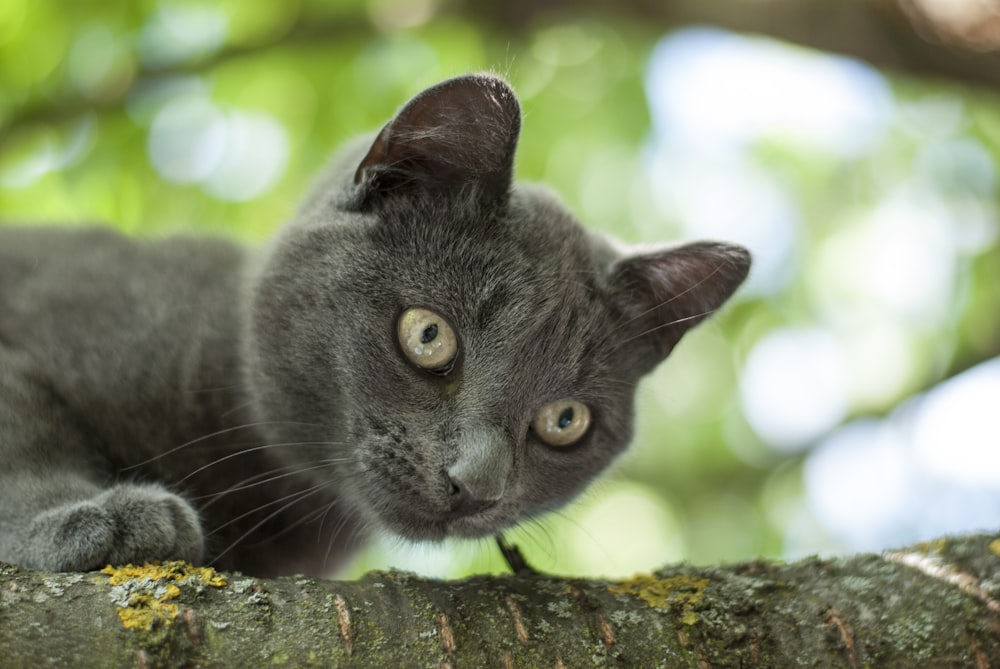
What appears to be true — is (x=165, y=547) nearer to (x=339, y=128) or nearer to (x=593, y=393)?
(x=593, y=393)

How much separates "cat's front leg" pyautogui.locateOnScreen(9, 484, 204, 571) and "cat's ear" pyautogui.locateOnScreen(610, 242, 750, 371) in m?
1.22

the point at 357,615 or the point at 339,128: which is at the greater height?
the point at 339,128

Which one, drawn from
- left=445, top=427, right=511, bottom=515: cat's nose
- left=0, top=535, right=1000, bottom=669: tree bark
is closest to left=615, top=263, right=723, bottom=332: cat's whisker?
left=445, top=427, right=511, bottom=515: cat's nose

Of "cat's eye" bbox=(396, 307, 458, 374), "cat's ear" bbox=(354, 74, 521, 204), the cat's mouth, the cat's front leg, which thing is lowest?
the cat's front leg

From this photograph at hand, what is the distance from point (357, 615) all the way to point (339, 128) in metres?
2.58

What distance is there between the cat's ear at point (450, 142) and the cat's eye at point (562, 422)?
1.82ft

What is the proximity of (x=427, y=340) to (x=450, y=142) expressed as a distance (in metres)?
0.50

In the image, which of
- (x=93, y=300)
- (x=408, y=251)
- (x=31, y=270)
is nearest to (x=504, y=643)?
(x=408, y=251)

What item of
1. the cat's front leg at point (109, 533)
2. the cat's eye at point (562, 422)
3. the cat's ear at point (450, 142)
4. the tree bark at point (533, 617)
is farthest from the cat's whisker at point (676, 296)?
the cat's front leg at point (109, 533)

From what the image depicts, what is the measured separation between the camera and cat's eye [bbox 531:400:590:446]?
7.15 ft

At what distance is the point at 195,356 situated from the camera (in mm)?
2420

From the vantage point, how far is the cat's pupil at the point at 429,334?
6.66 ft

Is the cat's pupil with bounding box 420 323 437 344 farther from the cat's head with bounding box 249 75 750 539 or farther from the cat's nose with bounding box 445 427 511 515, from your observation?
the cat's nose with bounding box 445 427 511 515

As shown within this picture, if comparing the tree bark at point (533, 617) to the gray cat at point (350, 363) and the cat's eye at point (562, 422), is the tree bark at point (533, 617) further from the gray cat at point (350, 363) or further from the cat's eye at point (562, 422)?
the cat's eye at point (562, 422)
